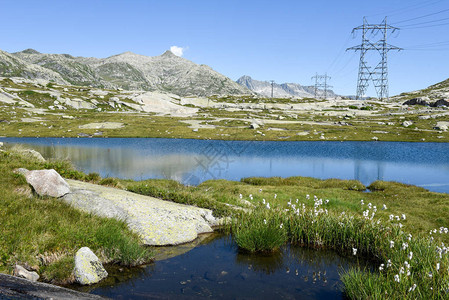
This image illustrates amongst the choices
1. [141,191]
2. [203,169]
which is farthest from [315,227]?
[203,169]

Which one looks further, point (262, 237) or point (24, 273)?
point (262, 237)

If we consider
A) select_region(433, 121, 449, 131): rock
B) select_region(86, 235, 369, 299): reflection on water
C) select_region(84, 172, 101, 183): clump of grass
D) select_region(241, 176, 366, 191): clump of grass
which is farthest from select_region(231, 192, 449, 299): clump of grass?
select_region(433, 121, 449, 131): rock

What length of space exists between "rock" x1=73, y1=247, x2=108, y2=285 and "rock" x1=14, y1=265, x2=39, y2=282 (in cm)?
105

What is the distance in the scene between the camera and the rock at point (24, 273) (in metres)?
8.09

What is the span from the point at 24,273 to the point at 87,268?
1.62m

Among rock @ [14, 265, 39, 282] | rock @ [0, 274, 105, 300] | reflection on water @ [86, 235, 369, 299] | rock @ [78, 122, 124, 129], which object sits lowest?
reflection on water @ [86, 235, 369, 299]

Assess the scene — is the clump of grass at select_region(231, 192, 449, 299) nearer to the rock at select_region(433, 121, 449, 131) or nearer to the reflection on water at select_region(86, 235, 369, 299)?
the reflection on water at select_region(86, 235, 369, 299)

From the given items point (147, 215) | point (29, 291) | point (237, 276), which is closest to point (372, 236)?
point (237, 276)

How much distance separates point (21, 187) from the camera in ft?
43.3

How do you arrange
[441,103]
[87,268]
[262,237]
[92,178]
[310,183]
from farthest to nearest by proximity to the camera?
[441,103], [310,183], [92,178], [262,237], [87,268]

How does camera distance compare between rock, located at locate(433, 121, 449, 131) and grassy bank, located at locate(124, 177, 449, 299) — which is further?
rock, located at locate(433, 121, 449, 131)

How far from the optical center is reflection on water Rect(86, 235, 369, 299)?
8742 millimetres

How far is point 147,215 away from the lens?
1371 centimetres

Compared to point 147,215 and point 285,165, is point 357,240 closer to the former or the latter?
point 147,215
